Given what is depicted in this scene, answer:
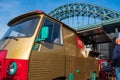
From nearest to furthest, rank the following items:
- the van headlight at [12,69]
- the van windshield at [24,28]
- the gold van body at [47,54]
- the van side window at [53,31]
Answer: the van headlight at [12,69]
the gold van body at [47,54]
the van windshield at [24,28]
the van side window at [53,31]

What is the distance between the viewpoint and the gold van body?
4077mm

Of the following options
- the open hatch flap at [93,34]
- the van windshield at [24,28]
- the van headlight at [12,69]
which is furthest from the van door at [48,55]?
the open hatch flap at [93,34]

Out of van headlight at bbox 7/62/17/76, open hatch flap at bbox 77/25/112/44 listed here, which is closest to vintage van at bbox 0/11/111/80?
van headlight at bbox 7/62/17/76

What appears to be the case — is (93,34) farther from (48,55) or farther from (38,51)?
(38,51)

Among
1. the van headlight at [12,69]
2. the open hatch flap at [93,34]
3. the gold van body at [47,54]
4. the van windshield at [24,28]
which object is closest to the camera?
the van headlight at [12,69]

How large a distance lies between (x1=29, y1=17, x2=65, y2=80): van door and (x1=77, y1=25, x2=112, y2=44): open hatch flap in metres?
1.89

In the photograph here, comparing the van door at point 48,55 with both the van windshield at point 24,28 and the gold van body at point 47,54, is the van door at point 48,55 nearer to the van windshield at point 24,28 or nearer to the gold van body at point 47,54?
the gold van body at point 47,54

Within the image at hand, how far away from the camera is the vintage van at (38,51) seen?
389 centimetres

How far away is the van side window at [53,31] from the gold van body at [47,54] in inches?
2.2

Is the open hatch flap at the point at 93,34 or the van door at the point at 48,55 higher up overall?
the open hatch flap at the point at 93,34

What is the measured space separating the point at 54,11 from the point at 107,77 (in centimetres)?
7371

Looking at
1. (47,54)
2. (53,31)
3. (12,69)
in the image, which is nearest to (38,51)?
(47,54)

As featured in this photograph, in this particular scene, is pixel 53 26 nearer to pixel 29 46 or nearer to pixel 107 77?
pixel 29 46

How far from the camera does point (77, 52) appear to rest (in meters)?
6.51
